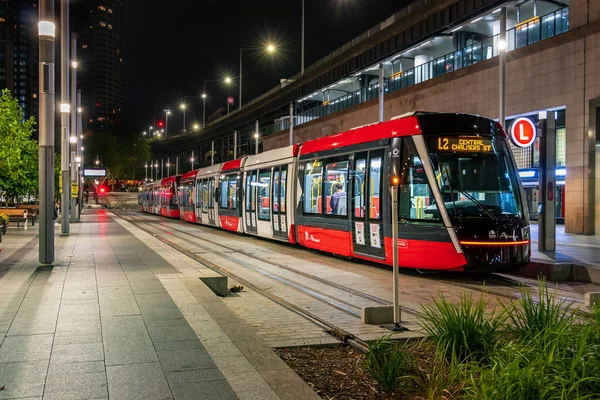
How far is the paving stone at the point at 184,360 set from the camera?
18.1ft

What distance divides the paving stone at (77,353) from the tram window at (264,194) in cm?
1435

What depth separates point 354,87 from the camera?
155ft

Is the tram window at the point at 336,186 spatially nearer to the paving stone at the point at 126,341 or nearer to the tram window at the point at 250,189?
the tram window at the point at 250,189

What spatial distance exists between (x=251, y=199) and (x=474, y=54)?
13.5 metres

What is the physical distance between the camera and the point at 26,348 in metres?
6.20

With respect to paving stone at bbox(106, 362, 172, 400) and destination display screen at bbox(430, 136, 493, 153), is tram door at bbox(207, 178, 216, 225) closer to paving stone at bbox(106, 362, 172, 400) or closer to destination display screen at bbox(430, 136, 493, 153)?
destination display screen at bbox(430, 136, 493, 153)

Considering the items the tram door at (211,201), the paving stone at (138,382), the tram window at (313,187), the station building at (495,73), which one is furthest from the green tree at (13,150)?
the paving stone at (138,382)

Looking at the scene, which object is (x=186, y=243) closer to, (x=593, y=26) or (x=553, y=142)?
(x=553, y=142)

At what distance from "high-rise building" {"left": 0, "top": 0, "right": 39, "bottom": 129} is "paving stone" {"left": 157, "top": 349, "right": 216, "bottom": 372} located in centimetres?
19424

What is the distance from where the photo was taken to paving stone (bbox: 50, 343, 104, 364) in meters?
5.79

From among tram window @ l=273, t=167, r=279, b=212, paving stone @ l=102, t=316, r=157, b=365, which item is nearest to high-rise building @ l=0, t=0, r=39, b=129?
tram window @ l=273, t=167, r=279, b=212

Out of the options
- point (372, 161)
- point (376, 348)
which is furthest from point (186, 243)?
point (376, 348)

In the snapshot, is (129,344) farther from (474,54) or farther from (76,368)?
(474,54)

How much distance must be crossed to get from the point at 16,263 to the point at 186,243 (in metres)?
7.92
